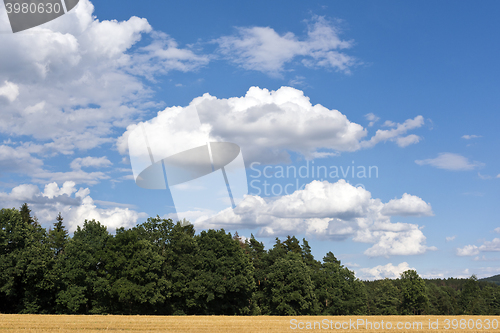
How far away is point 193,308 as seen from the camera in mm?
72688

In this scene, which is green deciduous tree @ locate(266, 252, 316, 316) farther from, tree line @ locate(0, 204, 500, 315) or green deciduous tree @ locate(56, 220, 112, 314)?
green deciduous tree @ locate(56, 220, 112, 314)

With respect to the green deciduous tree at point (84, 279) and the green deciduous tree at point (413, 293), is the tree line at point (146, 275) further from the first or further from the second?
the green deciduous tree at point (413, 293)

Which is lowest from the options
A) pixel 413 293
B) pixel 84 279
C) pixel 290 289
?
pixel 413 293

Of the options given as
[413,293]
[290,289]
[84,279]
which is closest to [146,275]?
[84,279]

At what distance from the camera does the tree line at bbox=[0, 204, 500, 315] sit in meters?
61.4

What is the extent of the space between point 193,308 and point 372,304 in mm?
95317

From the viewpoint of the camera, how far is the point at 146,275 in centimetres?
6538

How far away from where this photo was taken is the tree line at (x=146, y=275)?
61.4 m

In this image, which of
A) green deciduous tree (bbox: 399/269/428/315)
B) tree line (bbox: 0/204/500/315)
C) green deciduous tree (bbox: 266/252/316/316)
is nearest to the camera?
tree line (bbox: 0/204/500/315)

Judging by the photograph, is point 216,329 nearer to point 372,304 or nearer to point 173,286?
point 173,286

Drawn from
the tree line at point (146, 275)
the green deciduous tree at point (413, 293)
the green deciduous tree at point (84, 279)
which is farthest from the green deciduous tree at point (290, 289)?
the green deciduous tree at point (413, 293)

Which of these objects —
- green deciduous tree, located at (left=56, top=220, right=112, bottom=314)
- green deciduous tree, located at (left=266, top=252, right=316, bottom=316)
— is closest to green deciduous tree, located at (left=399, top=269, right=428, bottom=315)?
green deciduous tree, located at (left=266, top=252, right=316, bottom=316)

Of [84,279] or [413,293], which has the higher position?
[84,279]

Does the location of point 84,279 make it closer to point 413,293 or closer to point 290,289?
point 290,289
